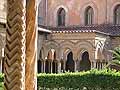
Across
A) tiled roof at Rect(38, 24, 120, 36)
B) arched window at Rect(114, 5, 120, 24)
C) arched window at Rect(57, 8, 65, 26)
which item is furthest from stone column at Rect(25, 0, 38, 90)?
arched window at Rect(57, 8, 65, 26)

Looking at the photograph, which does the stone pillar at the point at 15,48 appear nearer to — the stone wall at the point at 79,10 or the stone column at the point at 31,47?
A: the stone column at the point at 31,47

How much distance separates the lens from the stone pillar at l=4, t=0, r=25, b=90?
3.41m

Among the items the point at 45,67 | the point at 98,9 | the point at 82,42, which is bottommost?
the point at 45,67

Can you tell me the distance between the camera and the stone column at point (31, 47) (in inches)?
158

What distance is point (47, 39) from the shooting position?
26.6 metres

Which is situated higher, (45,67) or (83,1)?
(83,1)

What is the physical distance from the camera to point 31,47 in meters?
4.14

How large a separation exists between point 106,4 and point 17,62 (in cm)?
2736

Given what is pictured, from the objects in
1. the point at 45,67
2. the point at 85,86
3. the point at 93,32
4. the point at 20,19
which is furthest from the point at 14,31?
the point at 45,67

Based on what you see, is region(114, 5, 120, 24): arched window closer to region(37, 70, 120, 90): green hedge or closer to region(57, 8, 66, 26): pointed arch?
region(57, 8, 66, 26): pointed arch

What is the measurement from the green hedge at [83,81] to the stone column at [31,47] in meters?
11.2

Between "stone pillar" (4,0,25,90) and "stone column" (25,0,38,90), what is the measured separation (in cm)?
55

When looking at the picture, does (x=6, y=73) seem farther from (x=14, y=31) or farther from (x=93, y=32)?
(x=93, y=32)

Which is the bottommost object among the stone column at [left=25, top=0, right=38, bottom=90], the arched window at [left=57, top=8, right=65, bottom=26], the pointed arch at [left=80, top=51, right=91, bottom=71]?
the pointed arch at [left=80, top=51, right=91, bottom=71]
